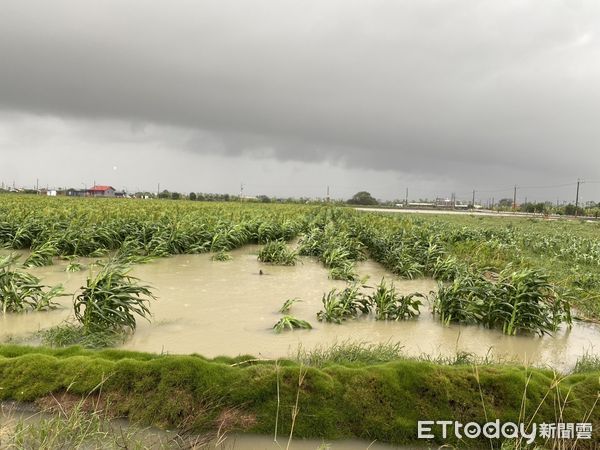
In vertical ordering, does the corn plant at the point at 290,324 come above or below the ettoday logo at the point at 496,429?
below

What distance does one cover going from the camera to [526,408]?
266 centimetres

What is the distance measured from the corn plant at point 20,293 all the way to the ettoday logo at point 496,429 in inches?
200

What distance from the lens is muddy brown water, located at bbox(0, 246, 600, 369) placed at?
14.9 ft

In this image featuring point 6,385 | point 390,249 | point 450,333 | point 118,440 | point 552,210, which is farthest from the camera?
point 552,210

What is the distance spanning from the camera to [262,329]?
5109 mm

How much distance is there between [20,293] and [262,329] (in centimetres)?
345

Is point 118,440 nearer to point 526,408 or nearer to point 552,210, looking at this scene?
point 526,408

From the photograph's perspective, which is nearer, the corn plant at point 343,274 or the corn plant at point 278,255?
the corn plant at point 343,274

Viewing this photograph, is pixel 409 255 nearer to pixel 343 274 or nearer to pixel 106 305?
pixel 343 274

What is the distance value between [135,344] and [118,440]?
2.20 metres

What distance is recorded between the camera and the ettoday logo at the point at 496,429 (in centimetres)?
255

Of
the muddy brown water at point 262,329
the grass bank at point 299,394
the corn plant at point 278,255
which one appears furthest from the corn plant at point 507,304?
the corn plant at point 278,255

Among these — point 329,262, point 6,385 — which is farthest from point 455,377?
point 329,262

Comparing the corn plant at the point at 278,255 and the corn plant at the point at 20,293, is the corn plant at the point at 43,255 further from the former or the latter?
the corn plant at the point at 278,255
